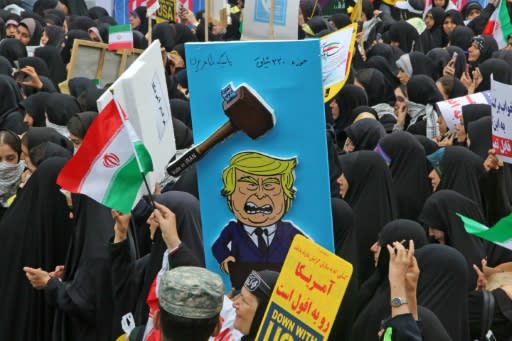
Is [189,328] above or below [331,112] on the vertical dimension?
above

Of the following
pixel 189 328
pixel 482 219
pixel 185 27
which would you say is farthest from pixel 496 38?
pixel 189 328

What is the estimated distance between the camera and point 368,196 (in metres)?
6.26

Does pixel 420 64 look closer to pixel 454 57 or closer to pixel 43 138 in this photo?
pixel 454 57

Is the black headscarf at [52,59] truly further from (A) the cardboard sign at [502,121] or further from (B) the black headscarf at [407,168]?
(A) the cardboard sign at [502,121]

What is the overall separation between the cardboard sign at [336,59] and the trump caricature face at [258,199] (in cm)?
291

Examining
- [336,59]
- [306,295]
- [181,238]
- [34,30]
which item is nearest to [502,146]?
[336,59]

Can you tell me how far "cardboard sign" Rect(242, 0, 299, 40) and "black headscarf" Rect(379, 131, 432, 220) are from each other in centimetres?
207

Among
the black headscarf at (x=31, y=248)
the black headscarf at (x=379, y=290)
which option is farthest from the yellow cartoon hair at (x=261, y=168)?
the black headscarf at (x=31, y=248)

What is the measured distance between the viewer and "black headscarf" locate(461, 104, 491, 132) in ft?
25.1

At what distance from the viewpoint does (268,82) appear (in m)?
4.54

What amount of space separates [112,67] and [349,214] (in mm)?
5212

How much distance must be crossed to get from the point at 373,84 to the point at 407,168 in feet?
10.6

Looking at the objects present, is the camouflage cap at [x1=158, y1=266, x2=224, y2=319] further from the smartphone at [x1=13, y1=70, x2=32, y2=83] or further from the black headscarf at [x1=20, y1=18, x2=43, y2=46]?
the black headscarf at [x1=20, y1=18, x2=43, y2=46]

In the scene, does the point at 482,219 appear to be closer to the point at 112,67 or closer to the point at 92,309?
the point at 92,309
